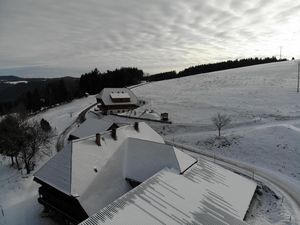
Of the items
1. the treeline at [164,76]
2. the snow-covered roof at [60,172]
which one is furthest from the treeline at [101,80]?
the snow-covered roof at [60,172]

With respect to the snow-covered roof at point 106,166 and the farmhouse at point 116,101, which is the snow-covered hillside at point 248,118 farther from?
the snow-covered roof at point 106,166

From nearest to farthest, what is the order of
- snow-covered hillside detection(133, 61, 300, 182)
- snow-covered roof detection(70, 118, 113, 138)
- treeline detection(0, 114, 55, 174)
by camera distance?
treeline detection(0, 114, 55, 174) → snow-covered hillside detection(133, 61, 300, 182) → snow-covered roof detection(70, 118, 113, 138)

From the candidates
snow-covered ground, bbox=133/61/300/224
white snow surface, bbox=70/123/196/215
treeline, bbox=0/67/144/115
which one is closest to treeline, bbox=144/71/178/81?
treeline, bbox=0/67/144/115

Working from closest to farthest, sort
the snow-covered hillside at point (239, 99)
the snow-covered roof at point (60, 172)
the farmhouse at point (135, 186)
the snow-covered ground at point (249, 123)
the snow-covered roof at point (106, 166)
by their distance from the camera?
1. the farmhouse at point (135, 186)
2. the snow-covered roof at point (106, 166)
3. the snow-covered roof at point (60, 172)
4. the snow-covered ground at point (249, 123)
5. the snow-covered hillside at point (239, 99)

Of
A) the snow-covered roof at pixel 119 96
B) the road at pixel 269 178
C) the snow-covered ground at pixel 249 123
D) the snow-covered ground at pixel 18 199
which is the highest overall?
the snow-covered roof at pixel 119 96

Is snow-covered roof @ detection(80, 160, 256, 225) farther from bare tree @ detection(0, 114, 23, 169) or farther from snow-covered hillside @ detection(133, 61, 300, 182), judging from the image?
bare tree @ detection(0, 114, 23, 169)

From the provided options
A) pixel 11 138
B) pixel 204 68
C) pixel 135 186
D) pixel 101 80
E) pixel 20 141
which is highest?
pixel 204 68

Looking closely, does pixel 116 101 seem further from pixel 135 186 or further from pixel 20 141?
pixel 135 186

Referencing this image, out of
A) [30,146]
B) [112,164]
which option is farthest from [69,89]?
[112,164]
